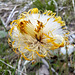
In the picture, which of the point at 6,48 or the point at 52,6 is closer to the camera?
the point at 6,48

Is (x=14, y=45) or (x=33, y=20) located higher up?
(x=33, y=20)

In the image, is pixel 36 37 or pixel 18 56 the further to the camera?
pixel 18 56

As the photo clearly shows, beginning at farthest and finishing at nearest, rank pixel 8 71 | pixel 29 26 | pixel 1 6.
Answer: pixel 1 6, pixel 8 71, pixel 29 26

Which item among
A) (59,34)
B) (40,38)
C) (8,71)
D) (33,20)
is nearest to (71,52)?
(59,34)

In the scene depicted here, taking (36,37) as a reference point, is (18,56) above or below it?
below

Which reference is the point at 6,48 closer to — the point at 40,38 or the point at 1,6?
the point at 40,38

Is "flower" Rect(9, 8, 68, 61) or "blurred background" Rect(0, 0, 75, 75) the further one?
"blurred background" Rect(0, 0, 75, 75)

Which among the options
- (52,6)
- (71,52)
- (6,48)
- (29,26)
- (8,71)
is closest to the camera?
(29,26)

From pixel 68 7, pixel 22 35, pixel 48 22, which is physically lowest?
pixel 22 35

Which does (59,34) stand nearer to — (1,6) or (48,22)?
(48,22)

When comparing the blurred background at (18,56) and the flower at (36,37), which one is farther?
the blurred background at (18,56)
